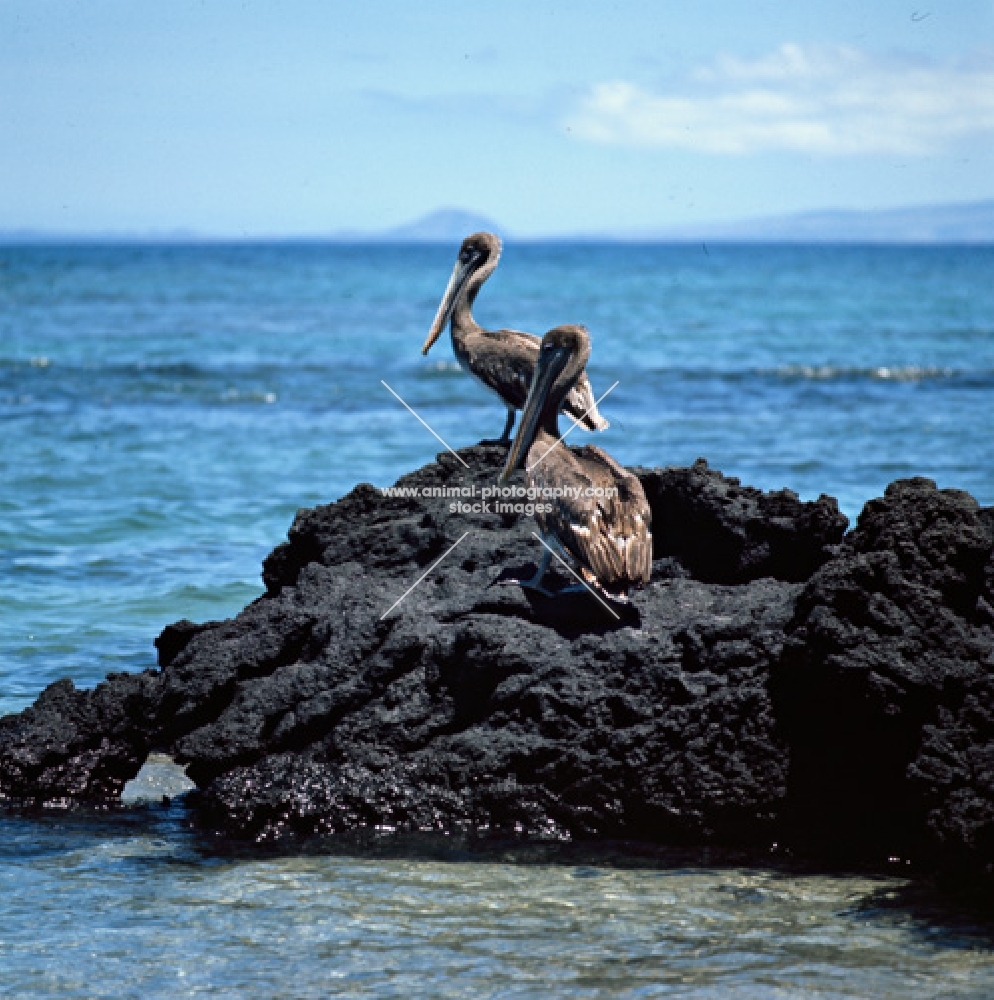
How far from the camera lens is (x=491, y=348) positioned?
863 centimetres

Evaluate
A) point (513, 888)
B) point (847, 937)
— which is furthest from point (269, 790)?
point (847, 937)

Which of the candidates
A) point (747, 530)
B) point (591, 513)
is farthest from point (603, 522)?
point (747, 530)

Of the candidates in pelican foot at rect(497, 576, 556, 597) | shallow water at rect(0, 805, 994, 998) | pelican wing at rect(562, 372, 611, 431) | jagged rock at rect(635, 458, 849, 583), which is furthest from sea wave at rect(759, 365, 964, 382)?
shallow water at rect(0, 805, 994, 998)

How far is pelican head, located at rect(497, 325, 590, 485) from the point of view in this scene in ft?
22.7

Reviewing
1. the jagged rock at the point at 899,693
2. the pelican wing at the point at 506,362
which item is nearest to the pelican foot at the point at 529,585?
the jagged rock at the point at 899,693

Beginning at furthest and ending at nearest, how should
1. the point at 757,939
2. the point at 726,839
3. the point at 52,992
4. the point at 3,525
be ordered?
the point at 3,525 < the point at 726,839 < the point at 757,939 < the point at 52,992

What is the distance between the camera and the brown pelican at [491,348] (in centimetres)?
815

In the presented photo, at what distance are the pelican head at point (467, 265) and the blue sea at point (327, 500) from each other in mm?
2321

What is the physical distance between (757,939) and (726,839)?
77cm

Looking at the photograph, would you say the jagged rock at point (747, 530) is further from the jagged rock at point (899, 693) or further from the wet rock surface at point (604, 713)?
the jagged rock at point (899, 693)

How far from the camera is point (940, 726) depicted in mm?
5348

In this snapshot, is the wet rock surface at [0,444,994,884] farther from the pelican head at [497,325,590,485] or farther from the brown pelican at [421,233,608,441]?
the brown pelican at [421,233,608,441]

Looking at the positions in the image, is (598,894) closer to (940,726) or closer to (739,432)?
(940,726)

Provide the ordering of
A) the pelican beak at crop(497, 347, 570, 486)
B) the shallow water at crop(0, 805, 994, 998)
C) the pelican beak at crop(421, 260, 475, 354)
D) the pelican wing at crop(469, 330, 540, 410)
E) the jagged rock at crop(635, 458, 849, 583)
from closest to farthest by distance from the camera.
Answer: the shallow water at crop(0, 805, 994, 998)
the jagged rock at crop(635, 458, 849, 583)
the pelican beak at crop(497, 347, 570, 486)
the pelican wing at crop(469, 330, 540, 410)
the pelican beak at crop(421, 260, 475, 354)
